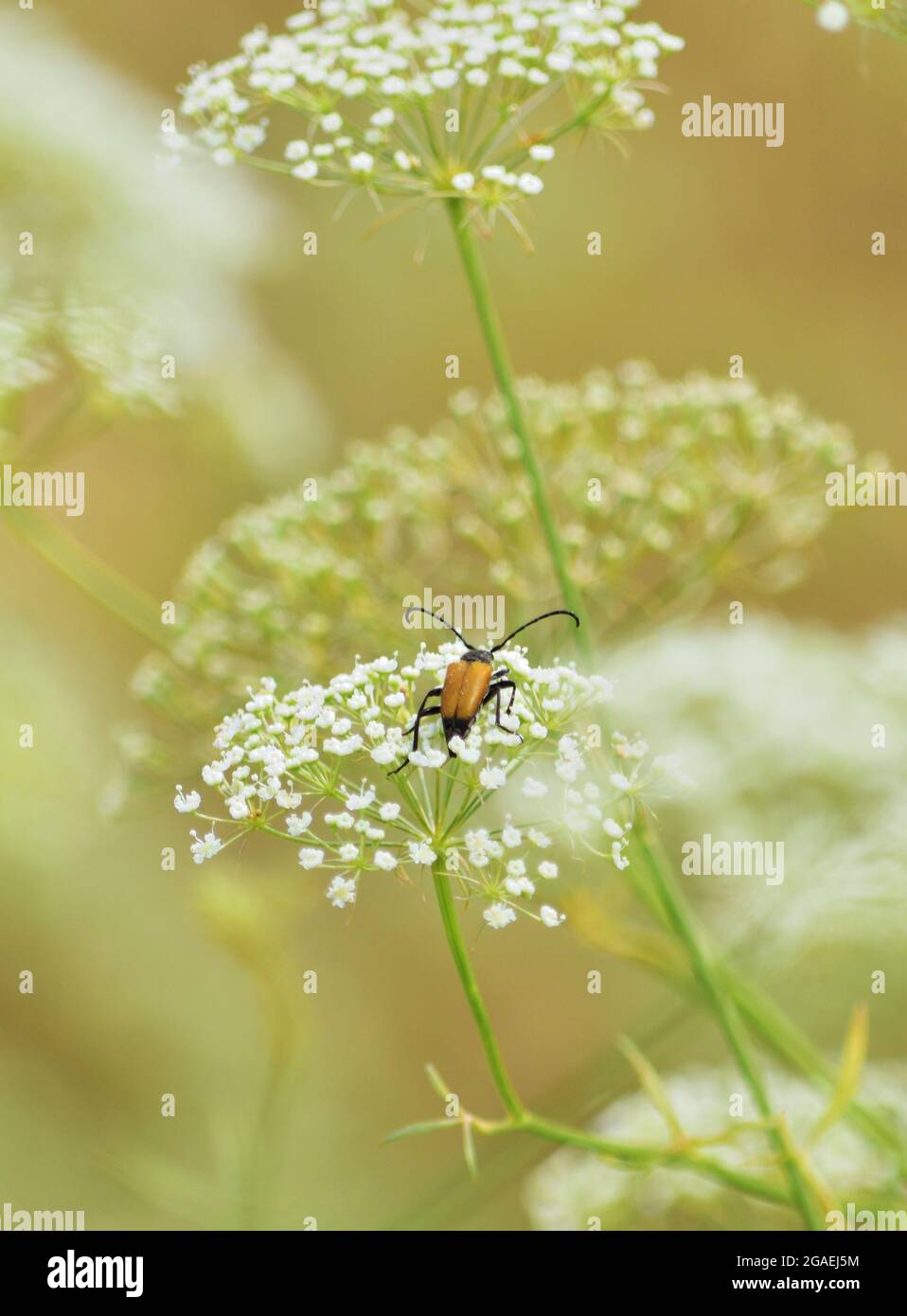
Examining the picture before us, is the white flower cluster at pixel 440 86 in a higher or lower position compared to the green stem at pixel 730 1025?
higher

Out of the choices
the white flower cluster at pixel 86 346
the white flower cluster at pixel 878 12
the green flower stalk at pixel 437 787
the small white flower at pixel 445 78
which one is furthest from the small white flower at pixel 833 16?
the white flower cluster at pixel 86 346

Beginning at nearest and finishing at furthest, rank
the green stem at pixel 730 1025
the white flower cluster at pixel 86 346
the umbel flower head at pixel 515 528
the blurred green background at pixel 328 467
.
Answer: the green stem at pixel 730 1025 → the white flower cluster at pixel 86 346 → the umbel flower head at pixel 515 528 → the blurred green background at pixel 328 467

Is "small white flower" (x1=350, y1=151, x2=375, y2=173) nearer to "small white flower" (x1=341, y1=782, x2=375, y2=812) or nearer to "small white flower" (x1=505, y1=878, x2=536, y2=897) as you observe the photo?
"small white flower" (x1=341, y1=782, x2=375, y2=812)

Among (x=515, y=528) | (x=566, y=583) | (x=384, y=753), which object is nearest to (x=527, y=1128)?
(x=384, y=753)

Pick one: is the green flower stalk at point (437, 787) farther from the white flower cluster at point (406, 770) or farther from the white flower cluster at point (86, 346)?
the white flower cluster at point (86, 346)

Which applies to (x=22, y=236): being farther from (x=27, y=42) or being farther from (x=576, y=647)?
(x=576, y=647)

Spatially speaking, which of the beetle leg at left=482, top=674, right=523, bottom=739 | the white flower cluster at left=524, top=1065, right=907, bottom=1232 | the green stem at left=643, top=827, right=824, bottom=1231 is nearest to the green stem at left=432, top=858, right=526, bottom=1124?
the beetle leg at left=482, top=674, right=523, bottom=739
